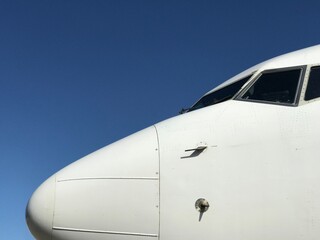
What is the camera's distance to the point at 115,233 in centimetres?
627

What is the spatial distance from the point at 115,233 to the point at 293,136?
2702 millimetres

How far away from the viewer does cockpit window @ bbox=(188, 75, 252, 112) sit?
25.0 feet

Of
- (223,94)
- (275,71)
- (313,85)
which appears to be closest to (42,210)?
(223,94)

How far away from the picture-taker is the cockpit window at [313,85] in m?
6.77

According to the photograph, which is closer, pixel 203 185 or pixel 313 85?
pixel 203 185

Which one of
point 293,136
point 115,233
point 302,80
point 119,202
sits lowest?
point 115,233

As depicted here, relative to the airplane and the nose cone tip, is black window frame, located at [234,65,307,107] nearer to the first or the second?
the airplane

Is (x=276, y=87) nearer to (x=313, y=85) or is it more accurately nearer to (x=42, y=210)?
(x=313, y=85)

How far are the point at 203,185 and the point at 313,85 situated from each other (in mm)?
2194

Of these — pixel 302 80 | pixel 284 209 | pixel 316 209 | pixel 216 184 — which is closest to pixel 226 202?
pixel 216 184

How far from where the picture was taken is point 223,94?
7.95 meters

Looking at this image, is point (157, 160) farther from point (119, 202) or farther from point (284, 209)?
point (284, 209)

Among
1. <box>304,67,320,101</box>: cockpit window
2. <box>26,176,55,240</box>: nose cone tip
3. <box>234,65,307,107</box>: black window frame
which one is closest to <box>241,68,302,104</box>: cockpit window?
<box>234,65,307,107</box>: black window frame

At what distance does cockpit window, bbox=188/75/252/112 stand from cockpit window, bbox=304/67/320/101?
3.45ft
